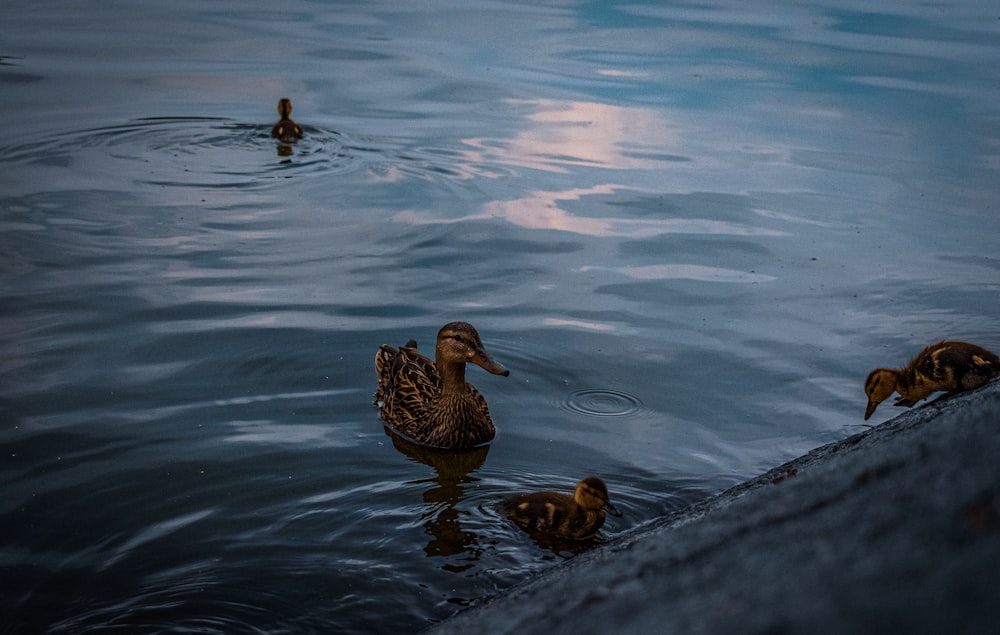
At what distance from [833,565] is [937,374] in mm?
4461

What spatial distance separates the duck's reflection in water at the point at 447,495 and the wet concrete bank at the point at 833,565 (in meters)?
1.53

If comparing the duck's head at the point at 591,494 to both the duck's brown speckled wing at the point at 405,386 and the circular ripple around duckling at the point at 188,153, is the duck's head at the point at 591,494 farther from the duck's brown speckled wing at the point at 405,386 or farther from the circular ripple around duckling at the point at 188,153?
the circular ripple around duckling at the point at 188,153

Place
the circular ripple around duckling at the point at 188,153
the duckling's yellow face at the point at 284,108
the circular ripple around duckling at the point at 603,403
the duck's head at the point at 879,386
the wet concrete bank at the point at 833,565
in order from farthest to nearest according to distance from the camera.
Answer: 1. the duckling's yellow face at the point at 284,108
2. the circular ripple around duckling at the point at 188,153
3. the circular ripple around duckling at the point at 603,403
4. the duck's head at the point at 879,386
5. the wet concrete bank at the point at 833,565

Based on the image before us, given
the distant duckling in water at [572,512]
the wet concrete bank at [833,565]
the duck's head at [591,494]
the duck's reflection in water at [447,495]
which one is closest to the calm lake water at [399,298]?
Result: the duck's reflection in water at [447,495]

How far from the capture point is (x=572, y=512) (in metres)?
A: 5.17

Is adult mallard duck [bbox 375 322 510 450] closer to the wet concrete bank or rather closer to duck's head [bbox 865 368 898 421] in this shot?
duck's head [bbox 865 368 898 421]

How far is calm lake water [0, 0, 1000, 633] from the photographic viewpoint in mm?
5098

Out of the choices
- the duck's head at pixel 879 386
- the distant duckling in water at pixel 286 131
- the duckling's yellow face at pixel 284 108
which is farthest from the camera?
the duckling's yellow face at pixel 284 108

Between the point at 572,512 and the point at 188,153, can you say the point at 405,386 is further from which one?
the point at 188,153

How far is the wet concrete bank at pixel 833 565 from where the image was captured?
191 cm

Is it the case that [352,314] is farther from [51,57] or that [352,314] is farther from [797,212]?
[51,57]

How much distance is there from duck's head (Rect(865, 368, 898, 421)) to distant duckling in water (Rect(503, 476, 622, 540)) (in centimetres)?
227

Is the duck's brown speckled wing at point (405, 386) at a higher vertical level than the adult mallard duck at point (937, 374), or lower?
lower

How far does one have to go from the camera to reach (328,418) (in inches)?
263
